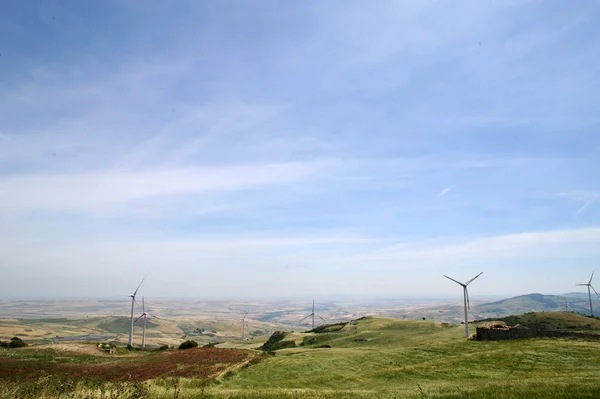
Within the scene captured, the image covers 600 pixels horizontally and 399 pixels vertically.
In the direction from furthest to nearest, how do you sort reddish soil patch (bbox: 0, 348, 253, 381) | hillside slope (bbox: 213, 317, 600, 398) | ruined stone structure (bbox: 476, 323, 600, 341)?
ruined stone structure (bbox: 476, 323, 600, 341) → reddish soil patch (bbox: 0, 348, 253, 381) → hillside slope (bbox: 213, 317, 600, 398)

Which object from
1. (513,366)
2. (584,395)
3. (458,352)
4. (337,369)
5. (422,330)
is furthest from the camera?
(422,330)

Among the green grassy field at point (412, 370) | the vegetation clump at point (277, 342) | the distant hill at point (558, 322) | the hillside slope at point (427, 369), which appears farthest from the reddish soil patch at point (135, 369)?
the distant hill at point (558, 322)

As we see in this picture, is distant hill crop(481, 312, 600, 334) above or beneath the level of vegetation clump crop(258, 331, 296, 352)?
above

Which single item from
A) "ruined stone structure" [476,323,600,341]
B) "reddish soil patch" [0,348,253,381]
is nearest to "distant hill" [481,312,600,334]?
"ruined stone structure" [476,323,600,341]

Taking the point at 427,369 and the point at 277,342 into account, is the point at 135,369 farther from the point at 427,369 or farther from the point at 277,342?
the point at 277,342

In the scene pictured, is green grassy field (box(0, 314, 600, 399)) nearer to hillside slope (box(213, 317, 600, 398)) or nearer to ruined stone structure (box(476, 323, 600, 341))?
hillside slope (box(213, 317, 600, 398))

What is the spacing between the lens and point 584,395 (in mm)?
15914

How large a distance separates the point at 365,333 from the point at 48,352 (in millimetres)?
71907

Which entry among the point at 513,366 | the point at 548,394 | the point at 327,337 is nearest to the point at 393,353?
the point at 513,366

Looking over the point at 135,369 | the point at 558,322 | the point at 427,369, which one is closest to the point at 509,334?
the point at 427,369

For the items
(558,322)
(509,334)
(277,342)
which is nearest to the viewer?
(509,334)

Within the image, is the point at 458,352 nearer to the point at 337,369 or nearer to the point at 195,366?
the point at 337,369

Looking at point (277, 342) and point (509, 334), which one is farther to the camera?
point (277, 342)

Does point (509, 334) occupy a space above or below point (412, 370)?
above
